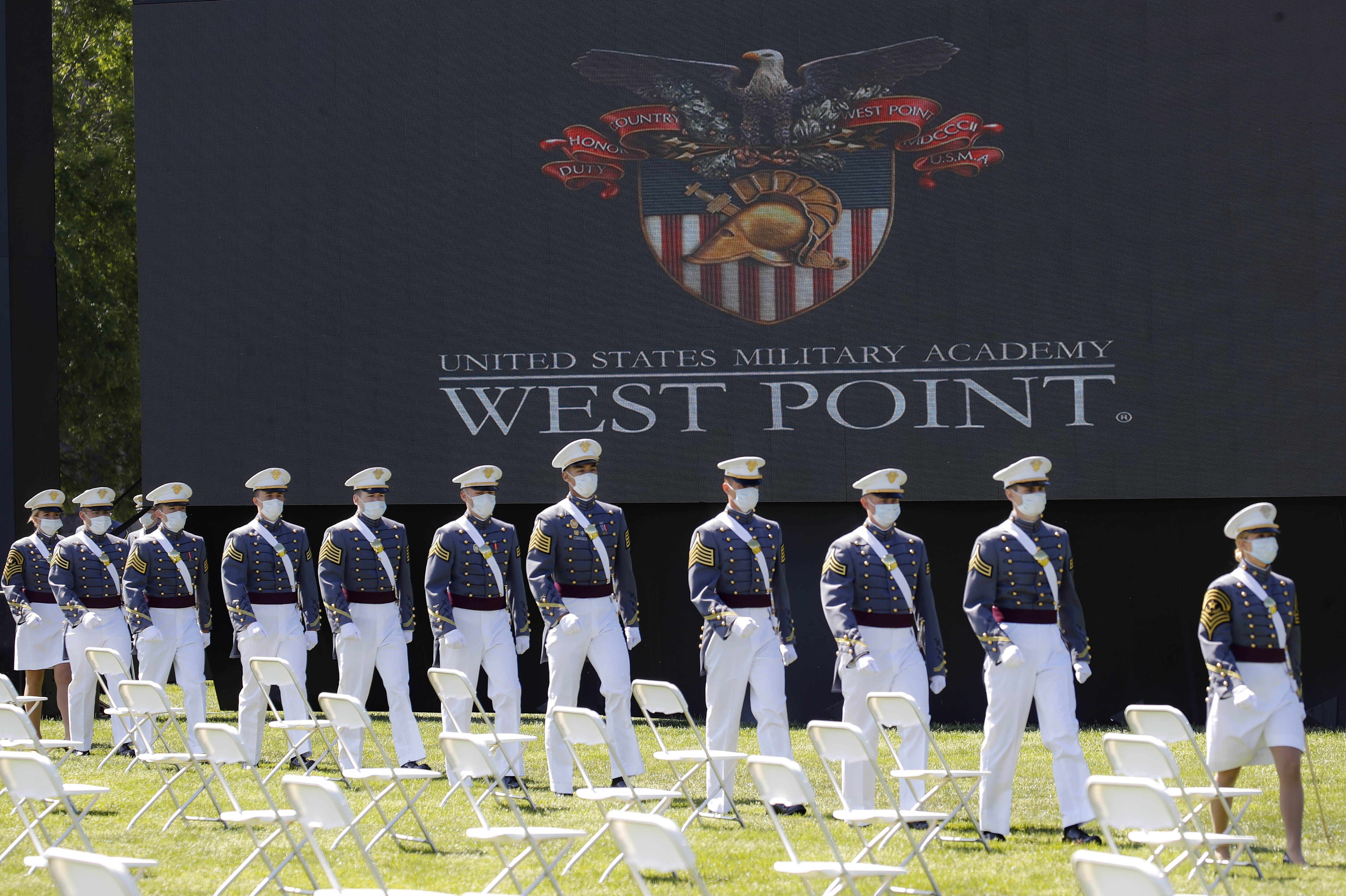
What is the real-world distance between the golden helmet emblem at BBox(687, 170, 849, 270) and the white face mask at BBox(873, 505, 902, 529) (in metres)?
4.08

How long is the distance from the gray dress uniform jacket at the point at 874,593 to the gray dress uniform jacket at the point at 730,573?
44 cm

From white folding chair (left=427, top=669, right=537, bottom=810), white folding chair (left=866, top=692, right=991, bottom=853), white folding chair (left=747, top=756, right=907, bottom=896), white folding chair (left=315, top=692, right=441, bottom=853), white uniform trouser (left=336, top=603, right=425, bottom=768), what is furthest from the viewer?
white uniform trouser (left=336, top=603, right=425, bottom=768)

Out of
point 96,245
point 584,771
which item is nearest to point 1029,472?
point 584,771

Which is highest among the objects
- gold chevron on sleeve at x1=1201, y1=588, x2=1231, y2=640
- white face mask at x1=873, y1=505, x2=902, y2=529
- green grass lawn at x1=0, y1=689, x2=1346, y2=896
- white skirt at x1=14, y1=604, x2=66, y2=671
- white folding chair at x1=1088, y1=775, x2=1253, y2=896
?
white face mask at x1=873, y1=505, x2=902, y2=529

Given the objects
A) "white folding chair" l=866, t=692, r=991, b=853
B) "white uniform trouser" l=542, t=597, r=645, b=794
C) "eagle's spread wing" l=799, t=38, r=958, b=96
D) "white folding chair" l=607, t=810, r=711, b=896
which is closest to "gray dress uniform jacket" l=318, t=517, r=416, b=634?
"white uniform trouser" l=542, t=597, r=645, b=794

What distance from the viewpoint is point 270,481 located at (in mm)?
10180

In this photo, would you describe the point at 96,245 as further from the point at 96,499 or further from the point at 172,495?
the point at 172,495

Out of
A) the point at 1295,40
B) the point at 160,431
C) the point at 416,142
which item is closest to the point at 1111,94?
the point at 1295,40

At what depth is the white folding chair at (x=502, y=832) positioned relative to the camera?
5387mm

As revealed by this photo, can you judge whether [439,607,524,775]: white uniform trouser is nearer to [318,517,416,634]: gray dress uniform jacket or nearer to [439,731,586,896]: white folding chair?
[318,517,416,634]: gray dress uniform jacket

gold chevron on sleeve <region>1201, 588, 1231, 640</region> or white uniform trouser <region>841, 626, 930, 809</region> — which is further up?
gold chevron on sleeve <region>1201, 588, 1231, 640</region>

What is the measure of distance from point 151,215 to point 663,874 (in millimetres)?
7891

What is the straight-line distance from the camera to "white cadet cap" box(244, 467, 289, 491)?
10.2 m

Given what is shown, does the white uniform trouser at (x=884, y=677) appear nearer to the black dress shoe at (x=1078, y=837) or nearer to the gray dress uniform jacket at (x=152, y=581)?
the black dress shoe at (x=1078, y=837)
